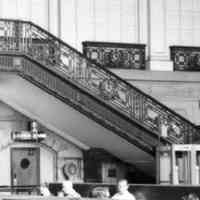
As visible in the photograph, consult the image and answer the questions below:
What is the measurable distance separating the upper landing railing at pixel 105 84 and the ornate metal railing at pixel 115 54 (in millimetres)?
1597

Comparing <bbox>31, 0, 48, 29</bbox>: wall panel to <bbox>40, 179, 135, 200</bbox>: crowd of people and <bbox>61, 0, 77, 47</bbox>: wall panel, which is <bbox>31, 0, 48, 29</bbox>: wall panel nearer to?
<bbox>61, 0, 77, 47</bbox>: wall panel

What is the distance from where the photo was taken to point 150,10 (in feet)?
73.2

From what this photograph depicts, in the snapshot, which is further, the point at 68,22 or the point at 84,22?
the point at 84,22

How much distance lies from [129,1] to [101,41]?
1454mm

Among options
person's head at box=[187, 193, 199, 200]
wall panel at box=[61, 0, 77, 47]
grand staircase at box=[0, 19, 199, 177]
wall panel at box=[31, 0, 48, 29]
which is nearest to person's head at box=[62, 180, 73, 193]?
person's head at box=[187, 193, 199, 200]

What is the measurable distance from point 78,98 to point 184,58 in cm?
455

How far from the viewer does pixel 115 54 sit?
71.4 feet

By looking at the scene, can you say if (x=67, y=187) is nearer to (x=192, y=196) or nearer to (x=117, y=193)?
(x=117, y=193)

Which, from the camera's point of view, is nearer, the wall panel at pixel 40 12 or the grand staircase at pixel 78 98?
the grand staircase at pixel 78 98

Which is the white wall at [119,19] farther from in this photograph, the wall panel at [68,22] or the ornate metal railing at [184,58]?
the ornate metal railing at [184,58]

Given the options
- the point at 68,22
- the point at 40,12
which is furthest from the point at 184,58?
the point at 40,12

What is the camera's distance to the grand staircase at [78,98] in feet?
61.3

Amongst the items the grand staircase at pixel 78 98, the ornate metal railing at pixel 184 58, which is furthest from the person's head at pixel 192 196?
the ornate metal railing at pixel 184 58

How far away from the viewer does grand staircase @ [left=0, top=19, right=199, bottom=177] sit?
18688mm
